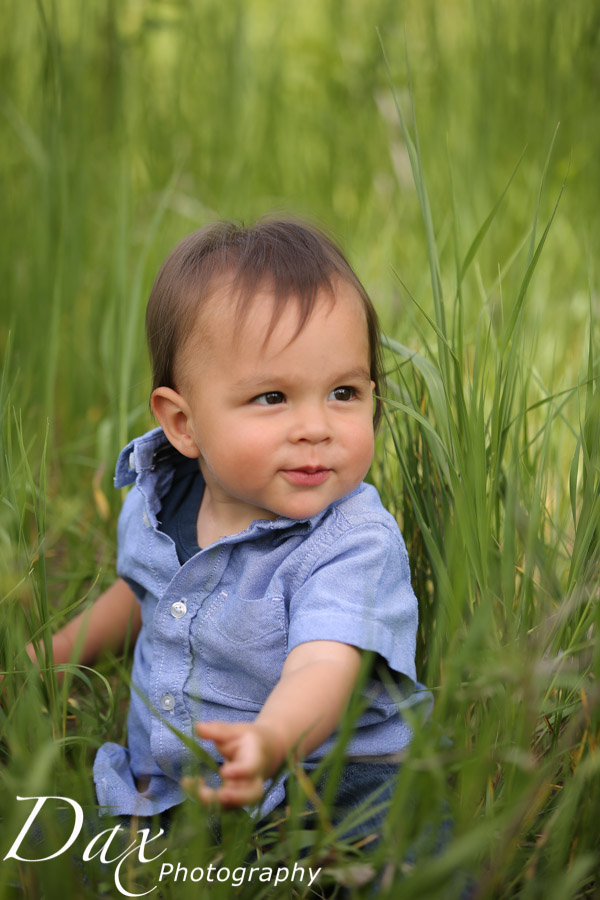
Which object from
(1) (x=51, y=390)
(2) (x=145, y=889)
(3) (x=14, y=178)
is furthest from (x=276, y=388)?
(3) (x=14, y=178)

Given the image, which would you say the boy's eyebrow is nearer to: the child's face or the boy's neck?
the child's face

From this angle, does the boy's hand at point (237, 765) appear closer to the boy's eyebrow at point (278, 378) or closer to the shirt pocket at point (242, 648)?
the shirt pocket at point (242, 648)

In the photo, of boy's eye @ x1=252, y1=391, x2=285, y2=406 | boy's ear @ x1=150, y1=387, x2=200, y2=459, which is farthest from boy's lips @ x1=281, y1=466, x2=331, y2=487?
boy's ear @ x1=150, y1=387, x2=200, y2=459

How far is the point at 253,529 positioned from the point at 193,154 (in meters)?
2.11

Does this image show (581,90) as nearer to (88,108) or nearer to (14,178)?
(88,108)

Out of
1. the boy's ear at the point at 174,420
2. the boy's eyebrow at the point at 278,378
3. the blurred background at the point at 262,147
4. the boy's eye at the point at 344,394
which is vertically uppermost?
the blurred background at the point at 262,147

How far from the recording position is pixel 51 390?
7.00 ft

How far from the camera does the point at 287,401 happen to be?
4.53ft

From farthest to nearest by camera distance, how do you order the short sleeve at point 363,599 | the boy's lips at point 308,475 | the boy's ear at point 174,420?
1. the boy's ear at point 174,420
2. the boy's lips at point 308,475
3. the short sleeve at point 363,599

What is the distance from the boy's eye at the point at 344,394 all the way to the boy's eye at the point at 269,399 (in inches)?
3.2

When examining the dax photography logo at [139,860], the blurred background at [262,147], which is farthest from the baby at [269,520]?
the blurred background at [262,147]

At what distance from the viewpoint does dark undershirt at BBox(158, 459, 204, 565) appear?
5.23 ft

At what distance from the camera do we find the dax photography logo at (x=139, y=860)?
1.08 metres

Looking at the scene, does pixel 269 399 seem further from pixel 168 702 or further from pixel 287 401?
pixel 168 702
